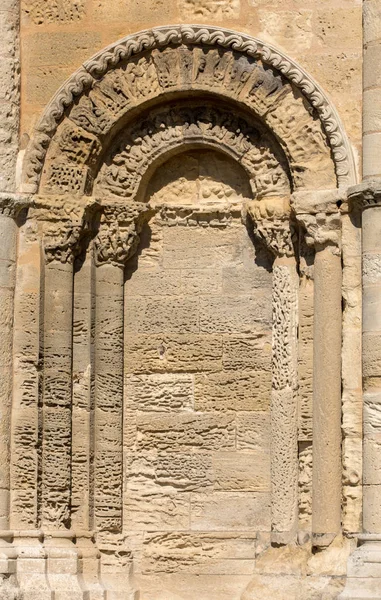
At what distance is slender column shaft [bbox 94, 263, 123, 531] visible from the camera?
1503 centimetres

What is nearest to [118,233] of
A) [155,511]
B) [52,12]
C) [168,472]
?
[52,12]

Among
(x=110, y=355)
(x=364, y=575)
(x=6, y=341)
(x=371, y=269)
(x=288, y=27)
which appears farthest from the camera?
(x=110, y=355)

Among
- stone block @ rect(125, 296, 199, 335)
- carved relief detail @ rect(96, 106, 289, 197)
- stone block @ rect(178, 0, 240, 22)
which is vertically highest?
stone block @ rect(178, 0, 240, 22)

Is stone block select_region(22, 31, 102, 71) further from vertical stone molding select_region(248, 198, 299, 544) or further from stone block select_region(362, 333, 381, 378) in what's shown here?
stone block select_region(362, 333, 381, 378)

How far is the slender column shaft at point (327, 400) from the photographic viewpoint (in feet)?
47.4

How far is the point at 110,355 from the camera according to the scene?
595 inches

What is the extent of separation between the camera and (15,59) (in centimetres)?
1505

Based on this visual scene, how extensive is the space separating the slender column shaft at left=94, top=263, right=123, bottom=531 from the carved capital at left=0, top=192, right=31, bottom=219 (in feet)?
2.45

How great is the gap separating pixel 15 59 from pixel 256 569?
4113 millimetres

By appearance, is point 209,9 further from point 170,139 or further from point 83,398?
point 83,398

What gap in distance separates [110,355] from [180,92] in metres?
2.00

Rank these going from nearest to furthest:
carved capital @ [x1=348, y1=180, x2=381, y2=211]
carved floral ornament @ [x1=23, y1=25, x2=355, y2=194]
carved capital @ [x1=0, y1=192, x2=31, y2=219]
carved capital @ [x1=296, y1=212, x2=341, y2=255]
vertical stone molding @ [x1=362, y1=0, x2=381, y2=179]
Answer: carved capital @ [x1=348, y1=180, x2=381, y2=211] → vertical stone molding @ [x1=362, y1=0, x2=381, y2=179] → carved capital @ [x1=296, y1=212, x2=341, y2=255] → carved floral ornament @ [x1=23, y1=25, x2=355, y2=194] → carved capital @ [x1=0, y1=192, x2=31, y2=219]

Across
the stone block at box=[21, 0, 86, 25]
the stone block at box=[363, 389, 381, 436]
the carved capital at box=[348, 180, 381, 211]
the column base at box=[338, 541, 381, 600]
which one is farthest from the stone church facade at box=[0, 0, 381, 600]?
the column base at box=[338, 541, 381, 600]

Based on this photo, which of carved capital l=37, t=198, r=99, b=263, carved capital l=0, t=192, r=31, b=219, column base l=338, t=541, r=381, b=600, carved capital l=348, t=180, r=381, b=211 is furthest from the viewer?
carved capital l=37, t=198, r=99, b=263
